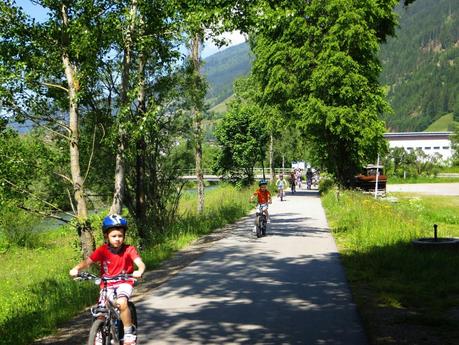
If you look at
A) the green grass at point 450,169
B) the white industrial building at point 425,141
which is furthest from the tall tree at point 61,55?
the white industrial building at point 425,141

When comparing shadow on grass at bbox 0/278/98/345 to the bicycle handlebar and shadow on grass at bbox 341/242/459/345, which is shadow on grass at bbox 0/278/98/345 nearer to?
the bicycle handlebar

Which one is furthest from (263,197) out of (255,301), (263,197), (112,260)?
(112,260)

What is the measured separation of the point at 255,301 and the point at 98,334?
358cm

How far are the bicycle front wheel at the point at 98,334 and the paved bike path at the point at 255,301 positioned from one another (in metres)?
1.05

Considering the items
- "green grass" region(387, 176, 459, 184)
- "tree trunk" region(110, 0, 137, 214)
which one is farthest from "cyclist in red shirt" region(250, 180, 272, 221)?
"green grass" region(387, 176, 459, 184)

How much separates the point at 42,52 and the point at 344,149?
27.0 meters

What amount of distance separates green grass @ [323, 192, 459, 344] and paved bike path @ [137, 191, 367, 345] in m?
0.34

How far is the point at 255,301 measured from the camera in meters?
8.41

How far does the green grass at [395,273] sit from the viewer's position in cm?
737

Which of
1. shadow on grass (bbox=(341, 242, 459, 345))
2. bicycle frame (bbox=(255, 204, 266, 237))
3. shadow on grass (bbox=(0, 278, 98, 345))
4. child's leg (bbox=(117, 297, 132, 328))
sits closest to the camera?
child's leg (bbox=(117, 297, 132, 328))

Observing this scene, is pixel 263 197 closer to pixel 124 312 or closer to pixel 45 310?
pixel 45 310

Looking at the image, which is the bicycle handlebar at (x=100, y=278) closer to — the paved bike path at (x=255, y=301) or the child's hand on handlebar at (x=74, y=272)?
the child's hand on handlebar at (x=74, y=272)

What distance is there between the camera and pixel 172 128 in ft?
56.3

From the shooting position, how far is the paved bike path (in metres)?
6.61
